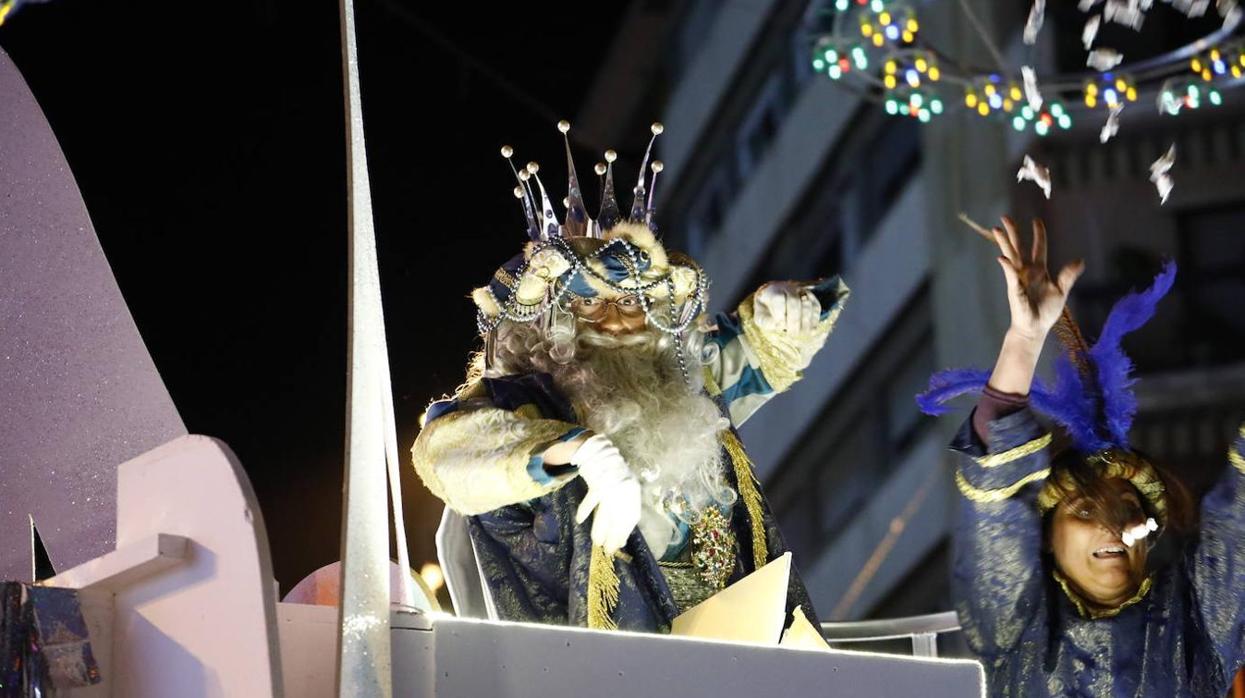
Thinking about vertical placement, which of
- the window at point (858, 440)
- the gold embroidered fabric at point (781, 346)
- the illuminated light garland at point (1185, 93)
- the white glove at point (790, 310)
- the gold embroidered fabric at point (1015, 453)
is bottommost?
the window at point (858, 440)

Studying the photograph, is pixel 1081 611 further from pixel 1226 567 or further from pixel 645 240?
pixel 645 240

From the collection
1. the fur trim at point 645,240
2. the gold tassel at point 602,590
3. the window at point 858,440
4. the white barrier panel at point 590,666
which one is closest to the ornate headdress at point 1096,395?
the fur trim at point 645,240

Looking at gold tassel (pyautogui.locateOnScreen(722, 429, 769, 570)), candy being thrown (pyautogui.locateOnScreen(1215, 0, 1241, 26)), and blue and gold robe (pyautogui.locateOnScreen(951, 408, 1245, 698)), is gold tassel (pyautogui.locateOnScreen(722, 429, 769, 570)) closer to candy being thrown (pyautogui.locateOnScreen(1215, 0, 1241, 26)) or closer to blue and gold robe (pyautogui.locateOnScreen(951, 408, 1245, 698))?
blue and gold robe (pyautogui.locateOnScreen(951, 408, 1245, 698))

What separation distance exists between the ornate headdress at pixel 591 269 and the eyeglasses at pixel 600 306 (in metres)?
0.02

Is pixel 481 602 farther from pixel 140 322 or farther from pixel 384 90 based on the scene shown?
pixel 384 90

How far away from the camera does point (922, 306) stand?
28.0ft

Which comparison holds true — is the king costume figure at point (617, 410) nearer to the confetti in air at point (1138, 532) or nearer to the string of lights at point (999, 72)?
the confetti in air at point (1138, 532)

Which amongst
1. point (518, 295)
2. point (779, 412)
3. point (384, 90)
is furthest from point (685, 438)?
point (779, 412)

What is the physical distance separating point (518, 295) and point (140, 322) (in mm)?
825

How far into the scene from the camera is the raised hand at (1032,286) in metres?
2.74

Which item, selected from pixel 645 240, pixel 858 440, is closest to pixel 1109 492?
pixel 645 240

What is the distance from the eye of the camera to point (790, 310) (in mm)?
3002

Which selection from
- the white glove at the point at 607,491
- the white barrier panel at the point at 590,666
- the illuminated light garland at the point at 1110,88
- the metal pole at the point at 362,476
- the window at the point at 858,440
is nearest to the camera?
the metal pole at the point at 362,476

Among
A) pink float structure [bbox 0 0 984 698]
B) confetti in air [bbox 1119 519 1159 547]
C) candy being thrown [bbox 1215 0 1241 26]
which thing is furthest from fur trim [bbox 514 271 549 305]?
candy being thrown [bbox 1215 0 1241 26]
